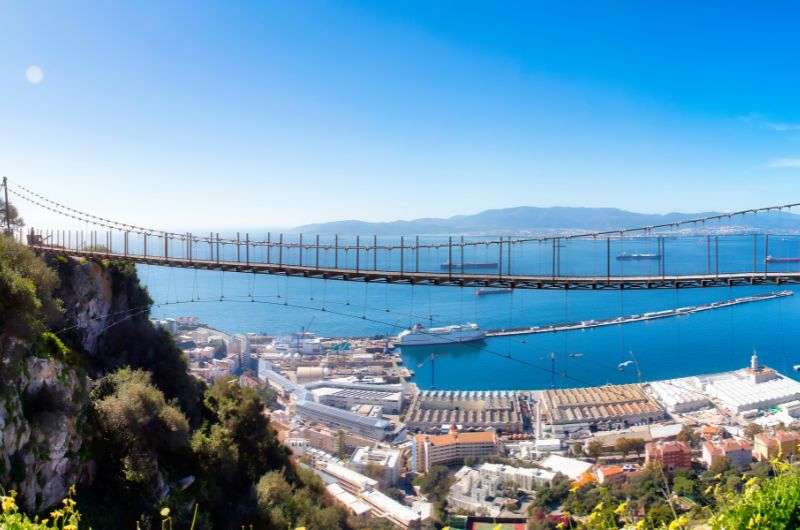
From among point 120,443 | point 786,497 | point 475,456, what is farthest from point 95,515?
point 475,456

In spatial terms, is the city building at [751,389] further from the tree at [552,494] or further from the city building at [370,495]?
the city building at [370,495]

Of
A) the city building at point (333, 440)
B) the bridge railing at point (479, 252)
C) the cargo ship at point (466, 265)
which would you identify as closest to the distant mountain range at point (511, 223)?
the bridge railing at point (479, 252)

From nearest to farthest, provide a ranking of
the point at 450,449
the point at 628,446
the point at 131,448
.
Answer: the point at 131,448
the point at 628,446
the point at 450,449

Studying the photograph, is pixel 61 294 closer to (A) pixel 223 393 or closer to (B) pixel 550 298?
(A) pixel 223 393

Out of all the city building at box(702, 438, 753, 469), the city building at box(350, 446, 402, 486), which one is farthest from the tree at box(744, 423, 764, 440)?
the city building at box(350, 446, 402, 486)

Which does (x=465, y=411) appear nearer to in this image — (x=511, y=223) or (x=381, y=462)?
(x=381, y=462)

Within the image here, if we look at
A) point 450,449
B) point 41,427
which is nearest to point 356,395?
point 450,449
